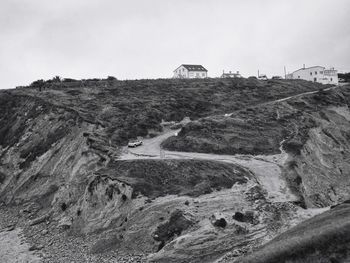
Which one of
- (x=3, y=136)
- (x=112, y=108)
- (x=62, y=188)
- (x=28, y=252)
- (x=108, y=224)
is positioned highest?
(x=112, y=108)

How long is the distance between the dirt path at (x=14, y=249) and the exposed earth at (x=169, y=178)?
17 centimetres

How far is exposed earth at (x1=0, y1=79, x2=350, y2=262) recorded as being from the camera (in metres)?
33.7

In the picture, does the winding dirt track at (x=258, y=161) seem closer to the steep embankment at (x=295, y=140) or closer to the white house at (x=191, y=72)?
the steep embankment at (x=295, y=140)

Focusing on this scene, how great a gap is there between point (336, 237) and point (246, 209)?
14.1m

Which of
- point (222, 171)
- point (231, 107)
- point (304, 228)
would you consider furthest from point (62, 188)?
point (231, 107)

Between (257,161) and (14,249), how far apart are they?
37279 mm

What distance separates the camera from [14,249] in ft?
132

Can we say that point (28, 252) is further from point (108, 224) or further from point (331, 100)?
point (331, 100)

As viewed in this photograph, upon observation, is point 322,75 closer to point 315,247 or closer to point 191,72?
point 191,72

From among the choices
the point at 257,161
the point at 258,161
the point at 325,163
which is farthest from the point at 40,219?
the point at 325,163

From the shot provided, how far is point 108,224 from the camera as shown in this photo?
40.2 m

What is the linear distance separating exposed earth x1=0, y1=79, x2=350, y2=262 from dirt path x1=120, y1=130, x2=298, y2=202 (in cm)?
19

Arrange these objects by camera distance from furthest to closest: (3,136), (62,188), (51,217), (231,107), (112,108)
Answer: (231,107)
(112,108)
(3,136)
(62,188)
(51,217)

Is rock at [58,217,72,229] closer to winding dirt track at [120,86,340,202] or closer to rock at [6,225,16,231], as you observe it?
rock at [6,225,16,231]
